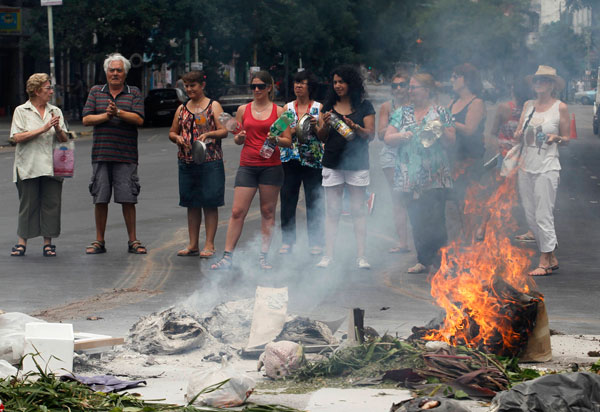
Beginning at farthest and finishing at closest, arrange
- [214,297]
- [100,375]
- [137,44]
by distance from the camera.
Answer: [137,44]
[214,297]
[100,375]

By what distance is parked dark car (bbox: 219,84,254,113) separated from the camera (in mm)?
39616

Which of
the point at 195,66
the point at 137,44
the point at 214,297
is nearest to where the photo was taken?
the point at 214,297

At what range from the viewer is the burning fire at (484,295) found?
19.3 feet

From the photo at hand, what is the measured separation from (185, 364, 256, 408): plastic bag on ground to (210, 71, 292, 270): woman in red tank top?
432cm

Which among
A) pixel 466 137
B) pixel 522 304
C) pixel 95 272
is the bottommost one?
pixel 95 272

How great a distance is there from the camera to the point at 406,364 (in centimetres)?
557

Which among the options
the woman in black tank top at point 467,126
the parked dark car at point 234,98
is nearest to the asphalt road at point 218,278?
the woman in black tank top at point 467,126

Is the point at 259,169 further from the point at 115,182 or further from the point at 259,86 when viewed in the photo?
the point at 115,182

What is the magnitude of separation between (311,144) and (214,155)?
0.98 metres

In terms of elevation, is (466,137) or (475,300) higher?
(466,137)

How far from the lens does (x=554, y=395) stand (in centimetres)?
457

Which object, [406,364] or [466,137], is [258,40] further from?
[406,364]

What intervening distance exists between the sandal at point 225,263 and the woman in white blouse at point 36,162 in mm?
1854

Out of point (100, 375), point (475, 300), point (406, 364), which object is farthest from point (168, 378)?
point (475, 300)
